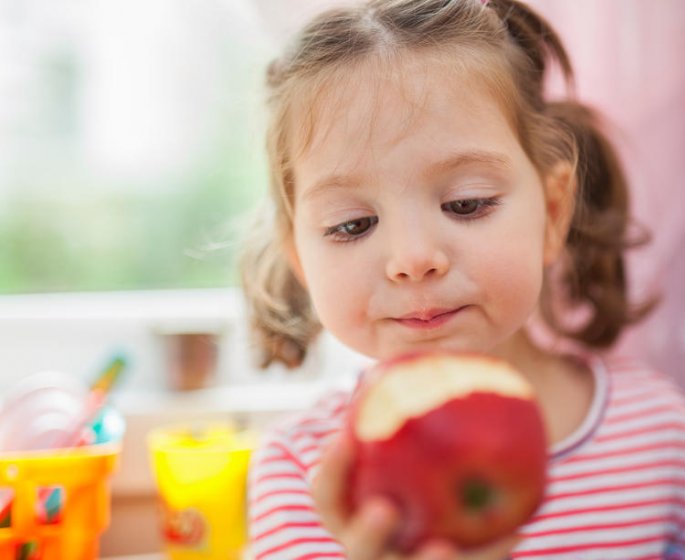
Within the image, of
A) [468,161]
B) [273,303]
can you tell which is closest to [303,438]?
[273,303]

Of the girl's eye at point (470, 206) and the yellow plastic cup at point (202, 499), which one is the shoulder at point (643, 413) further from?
the yellow plastic cup at point (202, 499)

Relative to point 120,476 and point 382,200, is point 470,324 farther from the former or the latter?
point 120,476

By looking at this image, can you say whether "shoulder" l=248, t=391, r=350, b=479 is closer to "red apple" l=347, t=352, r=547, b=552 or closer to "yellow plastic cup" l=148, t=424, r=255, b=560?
"yellow plastic cup" l=148, t=424, r=255, b=560

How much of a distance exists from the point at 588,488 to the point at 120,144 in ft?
3.23

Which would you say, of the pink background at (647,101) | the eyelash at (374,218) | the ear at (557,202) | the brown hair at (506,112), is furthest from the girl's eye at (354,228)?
the pink background at (647,101)

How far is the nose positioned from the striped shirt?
301 mm

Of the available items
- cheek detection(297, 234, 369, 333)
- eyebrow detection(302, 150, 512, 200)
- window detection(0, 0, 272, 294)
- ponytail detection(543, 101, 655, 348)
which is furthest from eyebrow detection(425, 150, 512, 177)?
window detection(0, 0, 272, 294)

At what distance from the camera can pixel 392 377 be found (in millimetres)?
617

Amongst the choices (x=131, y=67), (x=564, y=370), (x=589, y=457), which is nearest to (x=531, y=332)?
(x=564, y=370)

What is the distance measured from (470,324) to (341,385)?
0.34 m

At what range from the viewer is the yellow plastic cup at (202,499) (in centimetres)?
116

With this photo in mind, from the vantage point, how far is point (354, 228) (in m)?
0.87

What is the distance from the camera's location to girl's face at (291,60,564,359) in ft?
2.67

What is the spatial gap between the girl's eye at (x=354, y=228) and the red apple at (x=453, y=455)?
10.9 inches
